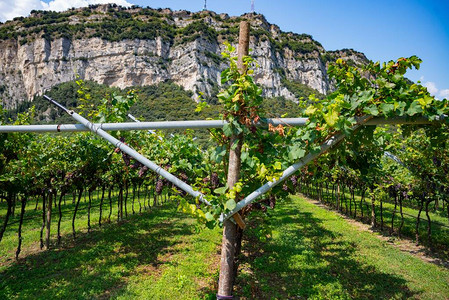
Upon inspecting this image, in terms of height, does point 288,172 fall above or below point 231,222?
above

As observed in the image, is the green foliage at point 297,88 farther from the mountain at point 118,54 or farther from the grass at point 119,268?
the grass at point 119,268

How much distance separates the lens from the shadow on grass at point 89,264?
614 centimetres

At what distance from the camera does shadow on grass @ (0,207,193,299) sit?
6.14m

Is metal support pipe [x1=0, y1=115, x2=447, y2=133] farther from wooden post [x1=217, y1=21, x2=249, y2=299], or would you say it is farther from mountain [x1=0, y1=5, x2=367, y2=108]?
mountain [x1=0, y1=5, x2=367, y2=108]

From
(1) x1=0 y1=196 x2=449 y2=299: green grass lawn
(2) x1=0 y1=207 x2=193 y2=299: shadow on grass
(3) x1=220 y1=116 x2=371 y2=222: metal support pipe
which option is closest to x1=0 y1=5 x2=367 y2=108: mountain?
(2) x1=0 y1=207 x2=193 y2=299: shadow on grass

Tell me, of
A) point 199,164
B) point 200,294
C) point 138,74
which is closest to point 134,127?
point 199,164

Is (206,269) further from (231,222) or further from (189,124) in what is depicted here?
(189,124)

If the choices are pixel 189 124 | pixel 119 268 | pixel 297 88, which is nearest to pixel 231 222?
pixel 189 124

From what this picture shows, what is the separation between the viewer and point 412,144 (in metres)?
8.71

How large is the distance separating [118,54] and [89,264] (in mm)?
118726

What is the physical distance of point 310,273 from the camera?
720cm

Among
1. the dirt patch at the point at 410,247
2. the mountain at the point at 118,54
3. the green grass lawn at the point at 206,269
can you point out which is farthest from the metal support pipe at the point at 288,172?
the mountain at the point at 118,54

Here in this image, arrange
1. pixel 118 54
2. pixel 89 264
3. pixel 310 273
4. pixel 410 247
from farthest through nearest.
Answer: pixel 118 54 → pixel 410 247 → pixel 89 264 → pixel 310 273

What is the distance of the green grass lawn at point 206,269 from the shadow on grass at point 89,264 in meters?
0.02
